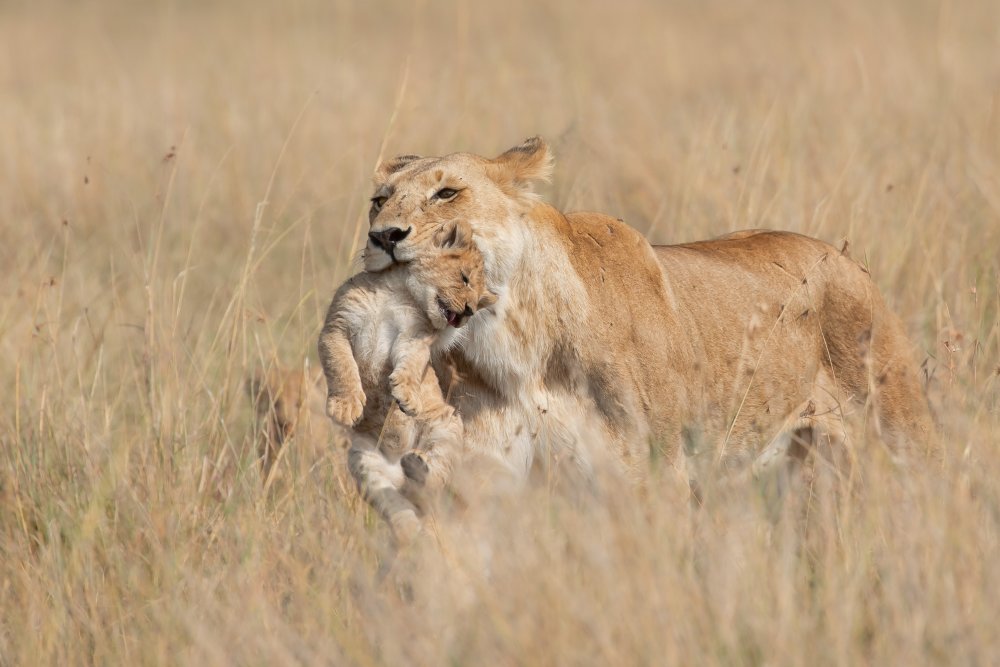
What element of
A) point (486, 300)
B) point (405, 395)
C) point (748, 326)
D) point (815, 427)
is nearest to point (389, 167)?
point (486, 300)

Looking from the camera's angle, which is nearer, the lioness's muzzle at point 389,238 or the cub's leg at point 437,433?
the lioness's muzzle at point 389,238

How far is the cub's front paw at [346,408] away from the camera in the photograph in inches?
135

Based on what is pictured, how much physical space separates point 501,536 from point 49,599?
1.31 metres

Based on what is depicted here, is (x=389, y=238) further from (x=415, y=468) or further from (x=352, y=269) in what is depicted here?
(x=352, y=269)

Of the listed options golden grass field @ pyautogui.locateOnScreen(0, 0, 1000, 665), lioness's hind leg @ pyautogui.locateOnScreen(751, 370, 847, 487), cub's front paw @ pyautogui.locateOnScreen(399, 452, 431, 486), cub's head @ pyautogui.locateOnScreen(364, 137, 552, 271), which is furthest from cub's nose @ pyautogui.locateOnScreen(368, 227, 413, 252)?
lioness's hind leg @ pyautogui.locateOnScreen(751, 370, 847, 487)

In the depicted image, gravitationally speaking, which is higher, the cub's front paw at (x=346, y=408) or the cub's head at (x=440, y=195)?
the cub's head at (x=440, y=195)

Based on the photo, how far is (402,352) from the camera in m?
3.58

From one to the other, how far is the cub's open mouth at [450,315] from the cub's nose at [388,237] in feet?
0.62

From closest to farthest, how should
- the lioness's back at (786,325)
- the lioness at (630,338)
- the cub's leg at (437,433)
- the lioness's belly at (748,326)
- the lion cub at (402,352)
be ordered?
1. the lion cub at (402,352)
2. the cub's leg at (437,433)
3. the lioness at (630,338)
4. the lioness's belly at (748,326)
5. the lioness's back at (786,325)

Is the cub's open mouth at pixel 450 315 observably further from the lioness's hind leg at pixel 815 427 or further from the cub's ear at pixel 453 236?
the lioness's hind leg at pixel 815 427

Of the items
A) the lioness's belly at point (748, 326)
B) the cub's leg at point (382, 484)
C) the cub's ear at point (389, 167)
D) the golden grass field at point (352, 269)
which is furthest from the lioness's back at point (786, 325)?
the cub's leg at point (382, 484)

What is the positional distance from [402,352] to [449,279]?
0.72 ft

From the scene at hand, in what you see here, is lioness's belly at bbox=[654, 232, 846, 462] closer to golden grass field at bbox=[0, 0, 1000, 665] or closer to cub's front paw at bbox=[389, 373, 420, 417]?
golden grass field at bbox=[0, 0, 1000, 665]

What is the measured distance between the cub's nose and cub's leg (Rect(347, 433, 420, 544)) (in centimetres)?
58
